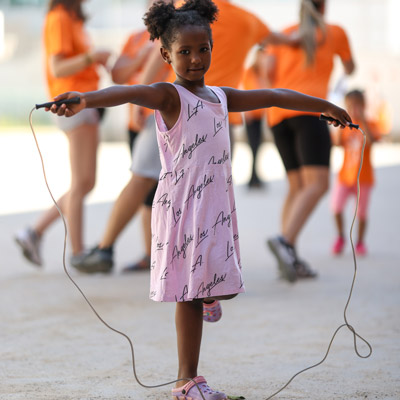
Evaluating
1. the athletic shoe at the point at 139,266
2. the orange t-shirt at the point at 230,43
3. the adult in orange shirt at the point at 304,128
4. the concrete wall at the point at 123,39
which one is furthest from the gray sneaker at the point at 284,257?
the concrete wall at the point at 123,39

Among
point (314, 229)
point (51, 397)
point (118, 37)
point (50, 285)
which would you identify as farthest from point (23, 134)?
point (51, 397)

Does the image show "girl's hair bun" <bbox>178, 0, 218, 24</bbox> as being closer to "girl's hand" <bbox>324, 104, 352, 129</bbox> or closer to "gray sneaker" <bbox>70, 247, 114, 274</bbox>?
"girl's hand" <bbox>324, 104, 352, 129</bbox>

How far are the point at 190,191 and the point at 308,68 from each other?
260 centimetres

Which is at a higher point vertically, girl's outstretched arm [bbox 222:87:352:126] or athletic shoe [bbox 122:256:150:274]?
girl's outstretched arm [bbox 222:87:352:126]

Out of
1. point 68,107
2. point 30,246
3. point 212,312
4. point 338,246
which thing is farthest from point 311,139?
point 68,107

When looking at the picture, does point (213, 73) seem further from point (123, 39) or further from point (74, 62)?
point (123, 39)

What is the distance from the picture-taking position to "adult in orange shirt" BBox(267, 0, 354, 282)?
4863mm

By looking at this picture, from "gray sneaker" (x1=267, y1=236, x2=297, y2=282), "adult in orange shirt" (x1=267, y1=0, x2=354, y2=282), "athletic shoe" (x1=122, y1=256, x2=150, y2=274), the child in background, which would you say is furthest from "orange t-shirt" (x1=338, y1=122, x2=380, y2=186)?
"athletic shoe" (x1=122, y1=256, x2=150, y2=274)

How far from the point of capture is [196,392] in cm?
263

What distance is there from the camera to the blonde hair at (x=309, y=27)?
4.97m

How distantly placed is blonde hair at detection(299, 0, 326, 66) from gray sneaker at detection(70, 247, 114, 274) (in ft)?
5.62

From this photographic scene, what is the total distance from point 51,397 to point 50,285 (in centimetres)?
210

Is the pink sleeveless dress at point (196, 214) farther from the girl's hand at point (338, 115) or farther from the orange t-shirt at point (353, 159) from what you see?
the orange t-shirt at point (353, 159)

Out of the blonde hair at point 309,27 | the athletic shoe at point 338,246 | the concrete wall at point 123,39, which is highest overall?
the blonde hair at point 309,27
